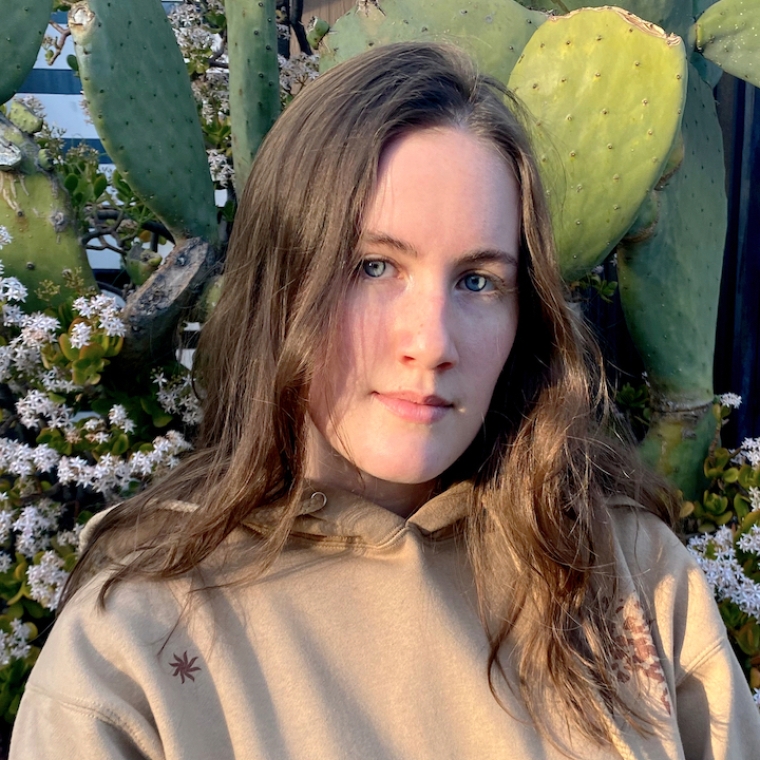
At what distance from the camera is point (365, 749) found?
89cm

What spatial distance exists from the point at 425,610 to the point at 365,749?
184 mm

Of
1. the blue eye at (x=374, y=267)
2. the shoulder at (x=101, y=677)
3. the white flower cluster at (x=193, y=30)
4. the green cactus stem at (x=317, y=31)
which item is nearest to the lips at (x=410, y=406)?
the blue eye at (x=374, y=267)

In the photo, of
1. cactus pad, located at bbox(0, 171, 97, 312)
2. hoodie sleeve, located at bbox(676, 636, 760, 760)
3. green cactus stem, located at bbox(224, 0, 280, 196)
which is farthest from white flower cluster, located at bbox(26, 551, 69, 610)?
hoodie sleeve, located at bbox(676, 636, 760, 760)

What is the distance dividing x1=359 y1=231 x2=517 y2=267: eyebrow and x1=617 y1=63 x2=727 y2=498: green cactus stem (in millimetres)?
903

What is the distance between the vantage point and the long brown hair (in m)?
0.93

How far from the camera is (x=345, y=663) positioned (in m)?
0.94

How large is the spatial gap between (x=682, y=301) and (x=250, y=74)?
1095 mm

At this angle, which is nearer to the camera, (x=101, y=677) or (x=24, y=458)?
(x=101, y=677)

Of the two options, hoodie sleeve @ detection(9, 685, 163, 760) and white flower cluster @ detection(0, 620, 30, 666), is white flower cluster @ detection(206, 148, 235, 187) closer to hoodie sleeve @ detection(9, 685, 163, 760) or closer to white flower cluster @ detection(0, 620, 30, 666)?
white flower cluster @ detection(0, 620, 30, 666)

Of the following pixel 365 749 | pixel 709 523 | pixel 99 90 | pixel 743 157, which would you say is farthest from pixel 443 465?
pixel 743 157

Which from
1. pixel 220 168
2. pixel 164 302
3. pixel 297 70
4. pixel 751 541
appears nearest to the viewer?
pixel 164 302

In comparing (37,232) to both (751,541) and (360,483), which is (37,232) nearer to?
(360,483)

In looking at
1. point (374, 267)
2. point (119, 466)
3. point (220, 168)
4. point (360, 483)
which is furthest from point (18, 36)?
point (360, 483)

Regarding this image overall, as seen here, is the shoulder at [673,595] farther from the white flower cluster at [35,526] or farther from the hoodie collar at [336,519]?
the white flower cluster at [35,526]
